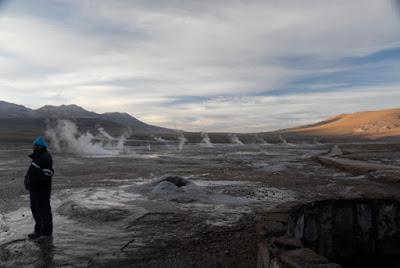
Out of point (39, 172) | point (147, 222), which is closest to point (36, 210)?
point (39, 172)

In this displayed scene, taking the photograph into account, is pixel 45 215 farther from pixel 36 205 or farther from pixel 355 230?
pixel 355 230

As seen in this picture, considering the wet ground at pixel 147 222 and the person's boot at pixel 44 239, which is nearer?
the wet ground at pixel 147 222

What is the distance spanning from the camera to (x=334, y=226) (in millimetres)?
8133

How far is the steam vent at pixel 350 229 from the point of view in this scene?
769cm

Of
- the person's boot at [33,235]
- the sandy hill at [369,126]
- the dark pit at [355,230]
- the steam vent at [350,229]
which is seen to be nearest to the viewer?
the steam vent at [350,229]

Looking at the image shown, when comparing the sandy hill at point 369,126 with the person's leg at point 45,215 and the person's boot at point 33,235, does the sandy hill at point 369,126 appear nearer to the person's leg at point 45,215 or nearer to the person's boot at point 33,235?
the person's leg at point 45,215

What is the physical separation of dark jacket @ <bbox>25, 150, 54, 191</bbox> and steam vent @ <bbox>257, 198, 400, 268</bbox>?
407 centimetres

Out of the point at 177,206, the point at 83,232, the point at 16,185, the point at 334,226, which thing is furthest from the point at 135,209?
the point at 16,185

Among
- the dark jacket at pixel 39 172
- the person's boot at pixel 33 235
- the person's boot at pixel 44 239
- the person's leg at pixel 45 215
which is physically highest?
the dark jacket at pixel 39 172

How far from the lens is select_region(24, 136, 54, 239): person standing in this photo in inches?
317

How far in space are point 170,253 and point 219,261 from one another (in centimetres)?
87

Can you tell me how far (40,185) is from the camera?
26.7 feet

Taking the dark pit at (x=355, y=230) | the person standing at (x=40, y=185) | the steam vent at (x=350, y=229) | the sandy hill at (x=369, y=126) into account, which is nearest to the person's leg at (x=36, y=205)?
the person standing at (x=40, y=185)

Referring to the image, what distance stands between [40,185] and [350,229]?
570 cm
